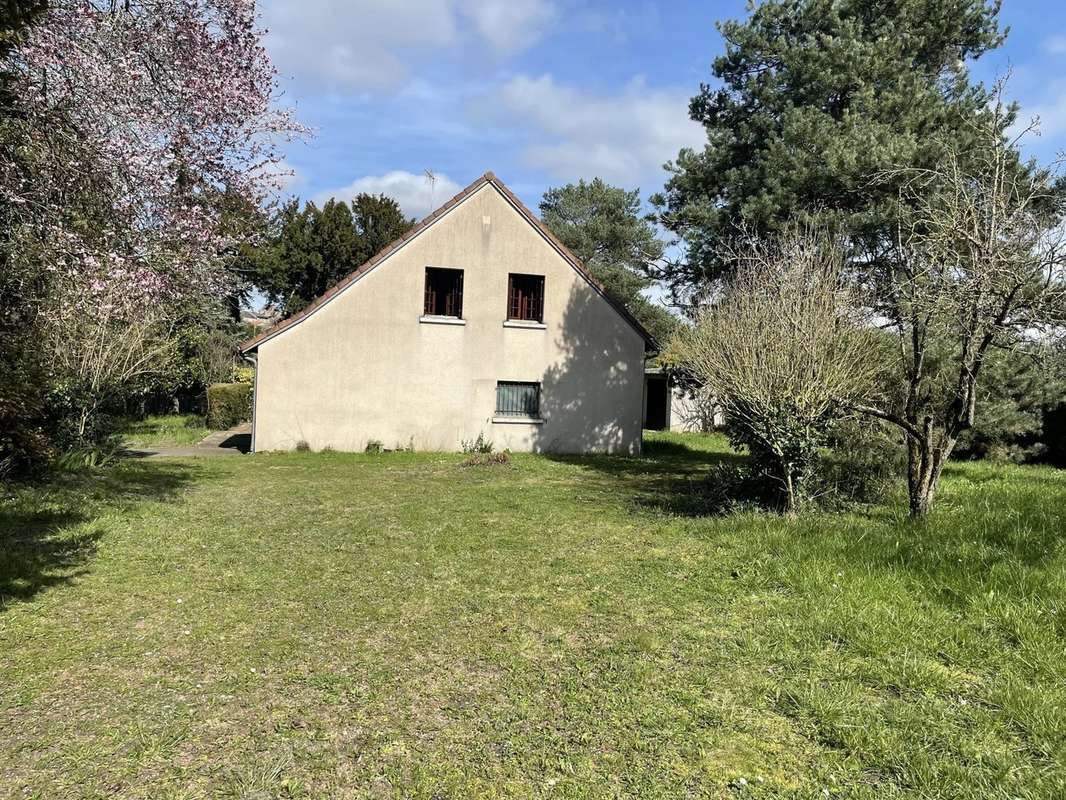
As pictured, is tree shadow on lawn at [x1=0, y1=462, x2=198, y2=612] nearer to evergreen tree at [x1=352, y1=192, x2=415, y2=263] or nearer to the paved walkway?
the paved walkway

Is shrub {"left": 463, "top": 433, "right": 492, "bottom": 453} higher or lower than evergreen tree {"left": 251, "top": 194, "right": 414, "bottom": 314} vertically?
lower

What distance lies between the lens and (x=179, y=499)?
10734 millimetres

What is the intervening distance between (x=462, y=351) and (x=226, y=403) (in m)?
10.4

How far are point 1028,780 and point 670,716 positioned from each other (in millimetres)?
1746

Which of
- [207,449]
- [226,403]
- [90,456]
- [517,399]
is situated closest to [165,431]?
[226,403]

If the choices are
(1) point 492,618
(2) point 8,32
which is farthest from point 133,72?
(1) point 492,618

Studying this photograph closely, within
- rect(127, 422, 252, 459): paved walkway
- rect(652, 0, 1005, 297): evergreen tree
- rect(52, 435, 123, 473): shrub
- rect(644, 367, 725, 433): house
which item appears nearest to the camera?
rect(52, 435, 123, 473): shrub

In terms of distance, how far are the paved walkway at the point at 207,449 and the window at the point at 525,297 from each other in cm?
823

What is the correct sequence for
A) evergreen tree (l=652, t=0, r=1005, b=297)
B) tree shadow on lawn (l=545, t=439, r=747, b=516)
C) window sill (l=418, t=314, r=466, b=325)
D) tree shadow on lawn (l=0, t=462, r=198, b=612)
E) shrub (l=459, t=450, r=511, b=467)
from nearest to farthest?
tree shadow on lawn (l=0, t=462, r=198, b=612) < tree shadow on lawn (l=545, t=439, r=747, b=516) < evergreen tree (l=652, t=0, r=1005, b=297) < shrub (l=459, t=450, r=511, b=467) < window sill (l=418, t=314, r=466, b=325)

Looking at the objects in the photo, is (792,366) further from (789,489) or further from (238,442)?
(238,442)

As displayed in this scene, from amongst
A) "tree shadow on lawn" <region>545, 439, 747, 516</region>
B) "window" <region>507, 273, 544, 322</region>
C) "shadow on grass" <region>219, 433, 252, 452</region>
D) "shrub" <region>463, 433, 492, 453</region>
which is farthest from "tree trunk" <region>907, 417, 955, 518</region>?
"shadow on grass" <region>219, 433, 252, 452</region>

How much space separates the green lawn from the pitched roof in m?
8.69

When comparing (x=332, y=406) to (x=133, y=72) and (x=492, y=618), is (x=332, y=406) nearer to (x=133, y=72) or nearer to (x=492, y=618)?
(x=133, y=72)

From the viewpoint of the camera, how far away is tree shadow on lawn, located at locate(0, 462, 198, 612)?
21.2 ft
